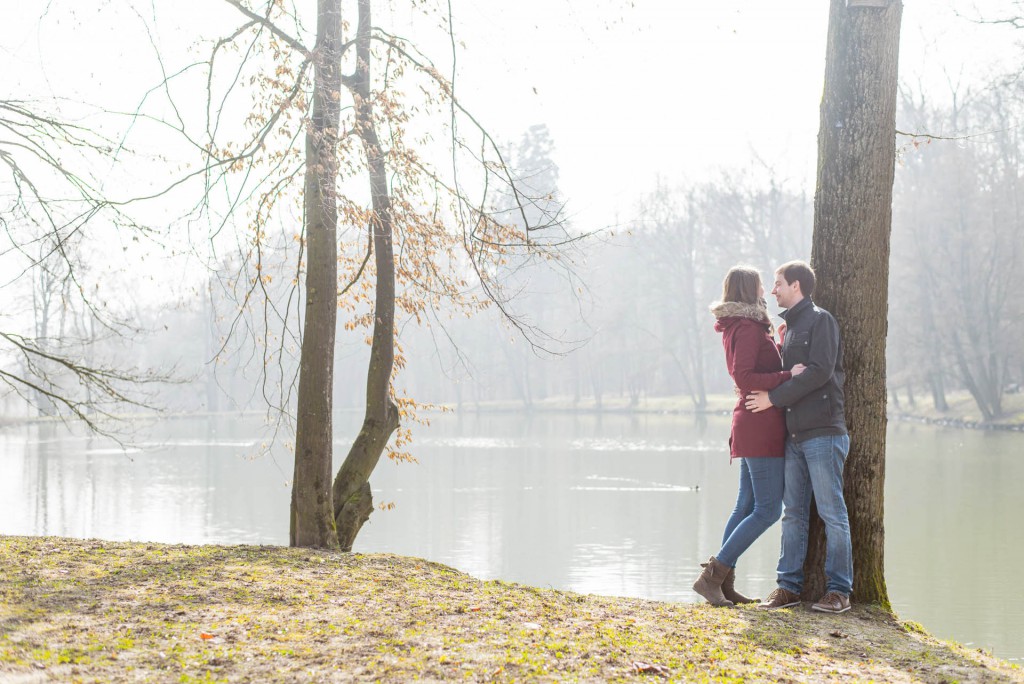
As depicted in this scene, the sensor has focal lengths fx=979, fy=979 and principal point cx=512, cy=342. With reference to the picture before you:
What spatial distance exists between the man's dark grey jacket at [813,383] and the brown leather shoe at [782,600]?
0.81m

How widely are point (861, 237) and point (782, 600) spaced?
6.31 ft

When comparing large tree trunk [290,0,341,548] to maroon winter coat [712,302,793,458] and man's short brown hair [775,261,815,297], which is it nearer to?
maroon winter coat [712,302,793,458]

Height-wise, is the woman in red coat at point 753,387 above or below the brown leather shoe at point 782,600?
above

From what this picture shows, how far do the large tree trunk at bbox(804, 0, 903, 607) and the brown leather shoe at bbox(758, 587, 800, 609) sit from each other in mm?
123

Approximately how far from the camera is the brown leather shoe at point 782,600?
4929 millimetres

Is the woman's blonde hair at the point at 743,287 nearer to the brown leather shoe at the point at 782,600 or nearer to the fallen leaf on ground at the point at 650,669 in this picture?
the brown leather shoe at the point at 782,600

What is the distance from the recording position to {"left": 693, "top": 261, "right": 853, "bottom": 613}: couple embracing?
4.77 metres

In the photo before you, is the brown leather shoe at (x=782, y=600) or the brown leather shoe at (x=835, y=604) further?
the brown leather shoe at (x=782, y=600)

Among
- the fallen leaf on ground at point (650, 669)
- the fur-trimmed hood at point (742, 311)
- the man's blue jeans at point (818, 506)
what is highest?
the fur-trimmed hood at point (742, 311)

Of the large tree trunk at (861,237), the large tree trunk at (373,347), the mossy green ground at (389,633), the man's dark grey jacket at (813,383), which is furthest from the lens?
the large tree trunk at (373,347)

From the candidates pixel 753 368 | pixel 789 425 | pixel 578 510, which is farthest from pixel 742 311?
pixel 578 510

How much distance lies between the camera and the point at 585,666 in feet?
11.5

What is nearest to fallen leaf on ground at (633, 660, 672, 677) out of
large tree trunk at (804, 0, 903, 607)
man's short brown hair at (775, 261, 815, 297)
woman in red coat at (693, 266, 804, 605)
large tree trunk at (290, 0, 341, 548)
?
woman in red coat at (693, 266, 804, 605)

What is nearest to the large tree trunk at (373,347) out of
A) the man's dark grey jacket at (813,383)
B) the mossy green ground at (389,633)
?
the mossy green ground at (389,633)
